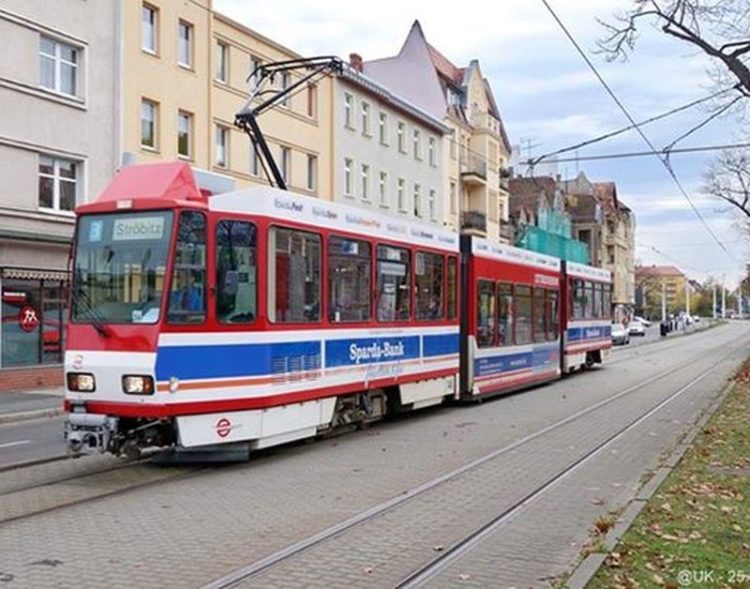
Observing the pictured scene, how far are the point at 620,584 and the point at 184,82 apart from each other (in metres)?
27.0

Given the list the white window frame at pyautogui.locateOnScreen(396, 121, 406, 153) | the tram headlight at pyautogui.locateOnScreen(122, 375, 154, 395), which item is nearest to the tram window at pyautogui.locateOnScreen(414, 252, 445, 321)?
the tram headlight at pyautogui.locateOnScreen(122, 375, 154, 395)

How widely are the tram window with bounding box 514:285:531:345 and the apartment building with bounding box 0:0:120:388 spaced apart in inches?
473

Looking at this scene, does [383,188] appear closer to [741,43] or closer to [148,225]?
[741,43]

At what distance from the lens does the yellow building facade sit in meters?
28.0

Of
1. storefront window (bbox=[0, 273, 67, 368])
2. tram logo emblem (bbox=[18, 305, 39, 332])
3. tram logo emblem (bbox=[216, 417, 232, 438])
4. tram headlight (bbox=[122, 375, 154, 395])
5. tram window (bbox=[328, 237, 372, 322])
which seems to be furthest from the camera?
tram logo emblem (bbox=[18, 305, 39, 332])

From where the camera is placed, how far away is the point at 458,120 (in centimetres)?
5562

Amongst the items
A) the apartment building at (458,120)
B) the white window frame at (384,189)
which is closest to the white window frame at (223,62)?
the white window frame at (384,189)

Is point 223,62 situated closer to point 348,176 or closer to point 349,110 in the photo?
point 349,110

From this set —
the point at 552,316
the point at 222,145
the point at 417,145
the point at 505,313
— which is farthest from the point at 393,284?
the point at 417,145

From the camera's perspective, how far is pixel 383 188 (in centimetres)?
4506

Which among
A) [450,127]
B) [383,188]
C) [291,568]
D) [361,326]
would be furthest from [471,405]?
[450,127]

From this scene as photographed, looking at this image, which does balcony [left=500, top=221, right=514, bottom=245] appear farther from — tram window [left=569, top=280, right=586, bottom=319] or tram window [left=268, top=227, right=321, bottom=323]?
tram window [left=268, top=227, right=321, bottom=323]

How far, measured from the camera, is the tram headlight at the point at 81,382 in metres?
10.3

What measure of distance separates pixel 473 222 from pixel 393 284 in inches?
1680
